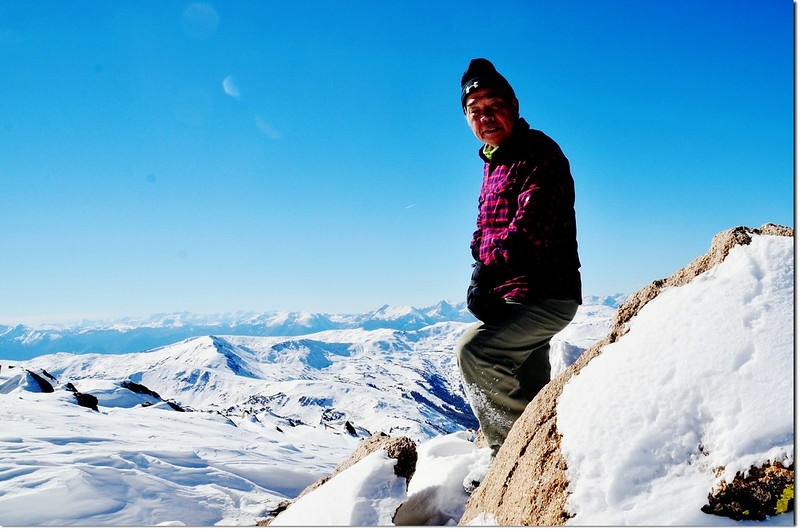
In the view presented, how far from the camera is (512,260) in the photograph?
4316mm

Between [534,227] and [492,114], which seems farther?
[492,114]

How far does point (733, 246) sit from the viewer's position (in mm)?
3570

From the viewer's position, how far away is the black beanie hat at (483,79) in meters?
4.62

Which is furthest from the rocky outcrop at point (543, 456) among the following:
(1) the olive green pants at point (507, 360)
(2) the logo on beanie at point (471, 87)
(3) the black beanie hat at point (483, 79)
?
(2) the logo on beanie at point (471, 87)

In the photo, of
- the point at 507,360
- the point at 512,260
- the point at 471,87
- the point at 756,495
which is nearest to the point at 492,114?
the point at 471,87

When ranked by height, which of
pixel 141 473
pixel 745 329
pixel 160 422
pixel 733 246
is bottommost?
pixel 160 422

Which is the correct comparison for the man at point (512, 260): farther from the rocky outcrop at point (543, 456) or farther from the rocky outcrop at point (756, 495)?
the rocky outcrop at point (756, 495)

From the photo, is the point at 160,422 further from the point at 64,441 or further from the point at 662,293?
the point at 662,293

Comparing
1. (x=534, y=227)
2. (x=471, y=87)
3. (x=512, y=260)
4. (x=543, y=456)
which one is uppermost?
(x=471, y=87)

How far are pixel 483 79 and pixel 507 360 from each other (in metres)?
2.77

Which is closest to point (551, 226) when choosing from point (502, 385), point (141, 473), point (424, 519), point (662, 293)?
point (662, 293)

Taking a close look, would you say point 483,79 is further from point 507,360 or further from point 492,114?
point 507,360

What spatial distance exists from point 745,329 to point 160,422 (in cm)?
2817

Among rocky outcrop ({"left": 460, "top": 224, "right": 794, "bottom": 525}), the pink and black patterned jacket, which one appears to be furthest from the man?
rocky outcrop ({"left": 460, "top": 224, "right": 794, "bottom": 525})
